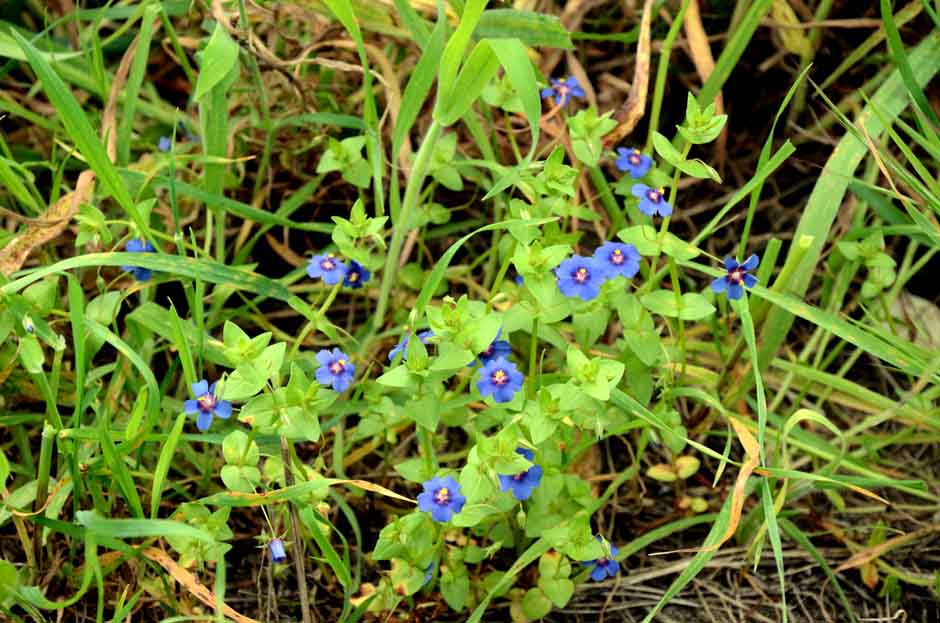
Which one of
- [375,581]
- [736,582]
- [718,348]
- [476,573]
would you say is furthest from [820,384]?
[375,581]

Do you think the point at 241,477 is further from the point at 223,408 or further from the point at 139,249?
the point at 139,249

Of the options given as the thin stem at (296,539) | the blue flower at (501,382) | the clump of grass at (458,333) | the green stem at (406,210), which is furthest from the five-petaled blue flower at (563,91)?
the thin stem at (296,539)

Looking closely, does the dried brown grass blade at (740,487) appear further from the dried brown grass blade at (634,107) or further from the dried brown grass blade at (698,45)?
the dried brown grass blade at (698,45)

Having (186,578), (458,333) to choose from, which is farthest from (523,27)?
(186,578)

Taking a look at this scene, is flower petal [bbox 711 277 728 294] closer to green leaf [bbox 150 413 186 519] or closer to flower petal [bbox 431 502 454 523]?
flower petal [bbox 431 502 454 523]

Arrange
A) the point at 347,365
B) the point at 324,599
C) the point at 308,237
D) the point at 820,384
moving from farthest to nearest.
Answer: the point at 308,237
the point at 820,384
the point at 324,599
the point at 347,365

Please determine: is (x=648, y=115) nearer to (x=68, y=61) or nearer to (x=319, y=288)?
(x=319, y=288)
